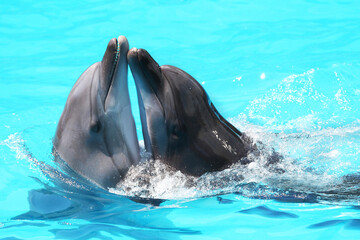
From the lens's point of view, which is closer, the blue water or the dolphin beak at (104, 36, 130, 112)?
the dolphin beak at (104, 36, 130, 112)

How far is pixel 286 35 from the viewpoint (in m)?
11.1

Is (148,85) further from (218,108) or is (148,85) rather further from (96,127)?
(218,108)

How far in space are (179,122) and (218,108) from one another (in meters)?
3.74

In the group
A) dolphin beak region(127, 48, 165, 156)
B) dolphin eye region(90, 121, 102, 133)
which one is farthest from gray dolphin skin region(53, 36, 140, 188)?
dolphin beak region(127, 48, 165, 156)

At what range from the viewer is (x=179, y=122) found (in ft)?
15.0

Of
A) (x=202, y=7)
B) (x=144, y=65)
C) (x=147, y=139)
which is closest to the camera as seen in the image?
(x=144, y=65)

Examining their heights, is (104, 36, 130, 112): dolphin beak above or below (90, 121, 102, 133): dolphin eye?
above

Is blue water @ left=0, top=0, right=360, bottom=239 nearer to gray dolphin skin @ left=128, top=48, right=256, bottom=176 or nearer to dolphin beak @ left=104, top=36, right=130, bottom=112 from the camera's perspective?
Result: gray dolphin skin @ left=128, top=48, right=256, bottom=176

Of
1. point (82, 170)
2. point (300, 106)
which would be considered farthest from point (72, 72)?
point (82, 170)

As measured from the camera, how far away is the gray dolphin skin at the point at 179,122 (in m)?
4.54

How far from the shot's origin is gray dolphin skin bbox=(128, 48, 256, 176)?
454cm

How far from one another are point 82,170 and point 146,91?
1.03 meters

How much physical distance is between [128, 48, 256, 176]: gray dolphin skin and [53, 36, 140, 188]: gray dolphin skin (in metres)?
0.15

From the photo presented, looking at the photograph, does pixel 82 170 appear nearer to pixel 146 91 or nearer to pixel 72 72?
pixel 146 91
